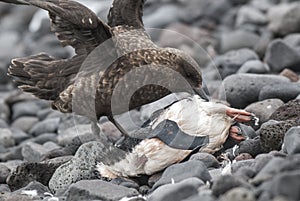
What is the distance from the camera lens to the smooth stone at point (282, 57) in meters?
9.83

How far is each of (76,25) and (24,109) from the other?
3303 millimetres

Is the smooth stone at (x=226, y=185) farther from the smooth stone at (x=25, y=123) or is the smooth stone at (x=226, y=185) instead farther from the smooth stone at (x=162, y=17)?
the smooth stone at (x=162, y=17)

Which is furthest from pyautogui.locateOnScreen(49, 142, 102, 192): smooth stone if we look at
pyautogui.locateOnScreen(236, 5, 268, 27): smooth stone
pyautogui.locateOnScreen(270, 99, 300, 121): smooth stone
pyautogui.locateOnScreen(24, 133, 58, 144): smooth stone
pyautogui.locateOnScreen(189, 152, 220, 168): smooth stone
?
pyautogui.locateOnScreen(236, 5, 268, 27): smooth stone

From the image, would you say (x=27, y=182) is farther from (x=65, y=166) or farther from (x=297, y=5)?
(x=297, y=5)

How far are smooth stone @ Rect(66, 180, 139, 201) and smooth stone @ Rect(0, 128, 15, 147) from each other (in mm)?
3504

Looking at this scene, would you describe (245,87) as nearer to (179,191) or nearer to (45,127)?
(45,127)

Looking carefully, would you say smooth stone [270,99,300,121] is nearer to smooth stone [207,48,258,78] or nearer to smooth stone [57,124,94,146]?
smooth stone [57,124,94,146]

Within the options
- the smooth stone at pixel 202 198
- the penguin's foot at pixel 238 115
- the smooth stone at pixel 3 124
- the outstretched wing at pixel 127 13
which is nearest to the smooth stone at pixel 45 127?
the smooth stone at pixel 3 124

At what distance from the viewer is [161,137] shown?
6227 mm

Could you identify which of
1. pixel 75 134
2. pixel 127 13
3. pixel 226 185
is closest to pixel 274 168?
pixel 226 185

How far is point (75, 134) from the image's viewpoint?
855cm

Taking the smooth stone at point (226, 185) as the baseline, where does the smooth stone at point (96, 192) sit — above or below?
below

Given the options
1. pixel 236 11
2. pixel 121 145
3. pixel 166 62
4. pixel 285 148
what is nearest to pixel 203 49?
pixel 236 11

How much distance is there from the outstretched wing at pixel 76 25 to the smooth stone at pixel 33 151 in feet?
3.75
